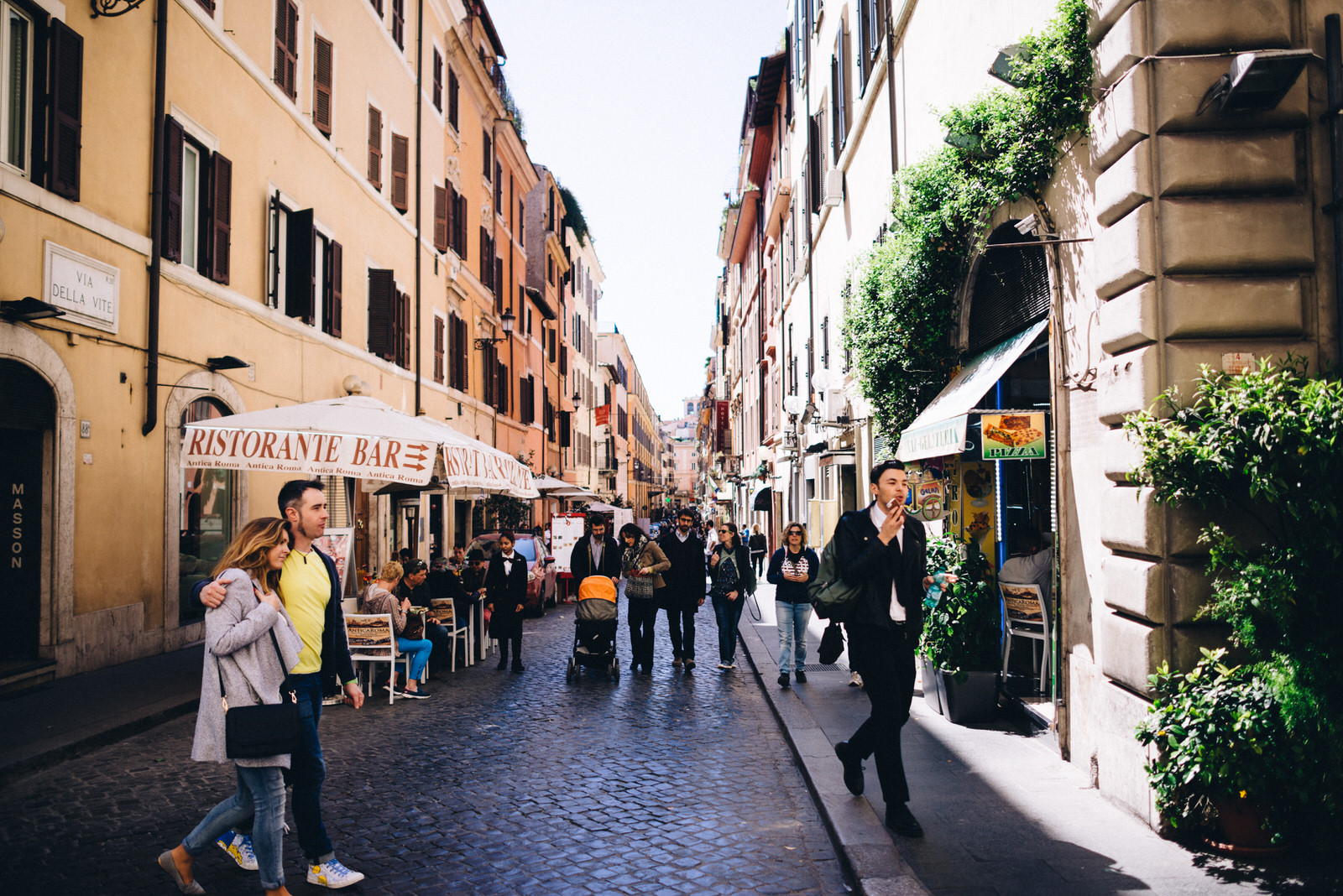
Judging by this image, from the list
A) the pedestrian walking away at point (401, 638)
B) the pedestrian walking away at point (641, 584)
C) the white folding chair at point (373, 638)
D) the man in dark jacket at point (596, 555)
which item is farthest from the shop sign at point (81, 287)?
the pedestrian walking away at point (641, 584)

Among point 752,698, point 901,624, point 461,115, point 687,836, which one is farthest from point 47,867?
point 461,115

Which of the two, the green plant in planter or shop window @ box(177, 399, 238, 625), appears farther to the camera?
shop window @ box(177, 399, 238, 625)

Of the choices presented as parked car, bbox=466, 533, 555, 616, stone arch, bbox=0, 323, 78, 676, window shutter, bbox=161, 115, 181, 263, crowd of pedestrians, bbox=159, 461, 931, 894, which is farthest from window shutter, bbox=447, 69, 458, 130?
crowd of pedestrians, bbox=159, 461, 931, 894

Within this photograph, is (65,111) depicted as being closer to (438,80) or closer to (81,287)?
(81,287)

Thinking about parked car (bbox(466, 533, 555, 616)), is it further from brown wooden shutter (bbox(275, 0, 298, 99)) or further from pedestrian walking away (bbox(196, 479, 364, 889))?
pedestrian walking away (bbox(196, 479, 364, 889))

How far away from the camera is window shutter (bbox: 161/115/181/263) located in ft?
36.9

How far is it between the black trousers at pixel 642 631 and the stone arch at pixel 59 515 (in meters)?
5.69

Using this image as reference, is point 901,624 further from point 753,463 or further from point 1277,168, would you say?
point 753,463

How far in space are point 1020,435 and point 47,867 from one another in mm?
6186

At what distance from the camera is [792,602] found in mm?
9766

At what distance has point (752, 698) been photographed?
30.7 feet

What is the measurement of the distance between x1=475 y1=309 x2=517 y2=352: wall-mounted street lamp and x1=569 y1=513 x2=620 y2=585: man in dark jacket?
14.6m

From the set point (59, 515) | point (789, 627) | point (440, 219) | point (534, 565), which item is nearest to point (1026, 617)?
point (789, 627)

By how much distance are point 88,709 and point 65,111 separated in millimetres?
5806
